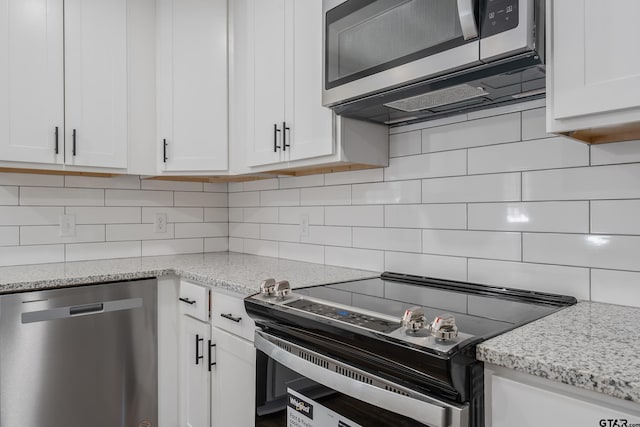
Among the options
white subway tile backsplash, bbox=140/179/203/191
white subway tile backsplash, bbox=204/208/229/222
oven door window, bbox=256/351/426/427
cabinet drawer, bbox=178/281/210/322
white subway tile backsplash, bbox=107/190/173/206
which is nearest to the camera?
oven door window, bbox=256/351/426/427

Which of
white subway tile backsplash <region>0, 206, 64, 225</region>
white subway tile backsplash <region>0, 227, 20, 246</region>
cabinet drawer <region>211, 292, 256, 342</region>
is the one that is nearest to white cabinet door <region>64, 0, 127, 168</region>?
white subway tile backsplash <region>0, 206, 64, 225</region>

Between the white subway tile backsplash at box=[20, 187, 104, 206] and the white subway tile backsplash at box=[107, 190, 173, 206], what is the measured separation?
0.05 meters

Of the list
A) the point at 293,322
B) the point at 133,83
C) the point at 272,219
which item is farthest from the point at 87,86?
the point at 293,322

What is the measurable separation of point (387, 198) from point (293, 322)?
2.65 feet

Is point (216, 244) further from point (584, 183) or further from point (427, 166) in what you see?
point (584, 183)

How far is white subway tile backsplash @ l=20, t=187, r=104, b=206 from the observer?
2.13 metres

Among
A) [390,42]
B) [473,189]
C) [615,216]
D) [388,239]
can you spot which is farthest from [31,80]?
[615,216]

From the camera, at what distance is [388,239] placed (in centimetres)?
177

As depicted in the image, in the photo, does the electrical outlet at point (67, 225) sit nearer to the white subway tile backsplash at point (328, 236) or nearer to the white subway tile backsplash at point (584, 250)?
the white subway tile backsplash at point (328, 236)

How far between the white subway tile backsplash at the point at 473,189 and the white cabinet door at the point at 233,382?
875 millimetres

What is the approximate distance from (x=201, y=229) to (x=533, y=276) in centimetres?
197

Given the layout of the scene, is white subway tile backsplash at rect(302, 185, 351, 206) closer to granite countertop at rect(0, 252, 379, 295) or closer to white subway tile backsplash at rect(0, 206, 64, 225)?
granite countertop at rect(0, 252, 379, 295)

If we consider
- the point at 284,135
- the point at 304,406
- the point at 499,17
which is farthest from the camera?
the point at 284,135

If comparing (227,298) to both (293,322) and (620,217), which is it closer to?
(293,322)
